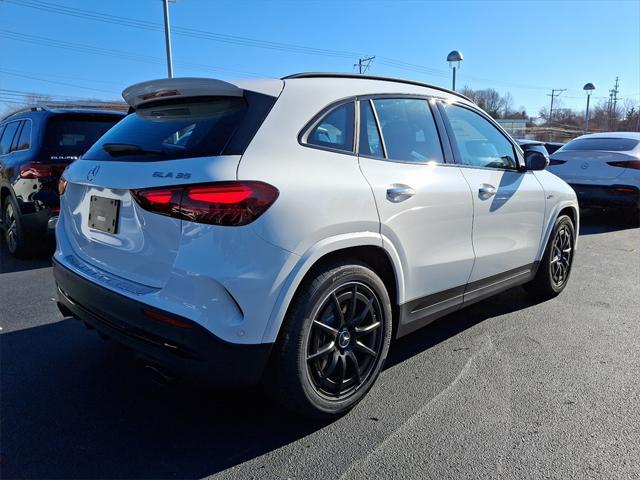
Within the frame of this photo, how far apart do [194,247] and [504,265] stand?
2614 millimetres

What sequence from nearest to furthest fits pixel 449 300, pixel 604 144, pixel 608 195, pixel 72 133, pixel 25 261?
pixel 449 300
pixel 72 133
pixel 25 261
pixel 608 195
pixel 604 144

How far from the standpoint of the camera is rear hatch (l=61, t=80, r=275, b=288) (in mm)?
2162

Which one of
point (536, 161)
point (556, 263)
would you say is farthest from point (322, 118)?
point (556, 263)

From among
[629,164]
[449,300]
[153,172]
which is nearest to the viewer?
[153,172]

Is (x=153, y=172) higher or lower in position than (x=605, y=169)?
higher

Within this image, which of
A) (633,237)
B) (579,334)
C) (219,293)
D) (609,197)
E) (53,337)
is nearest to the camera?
(219,293)

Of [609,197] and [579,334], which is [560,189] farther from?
[609,197]

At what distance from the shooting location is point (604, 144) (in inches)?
352

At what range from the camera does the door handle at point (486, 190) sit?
11.2 feet

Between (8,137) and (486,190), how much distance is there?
5.98m

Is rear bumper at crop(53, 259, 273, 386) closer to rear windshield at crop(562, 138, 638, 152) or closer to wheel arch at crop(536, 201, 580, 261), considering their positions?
wheel arch at crop(536, 201, 580, 261)

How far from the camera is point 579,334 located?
379 centimetres

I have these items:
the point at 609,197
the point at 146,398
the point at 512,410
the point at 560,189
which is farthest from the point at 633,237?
the point at 146,398

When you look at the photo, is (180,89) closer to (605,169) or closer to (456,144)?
(456,144)
